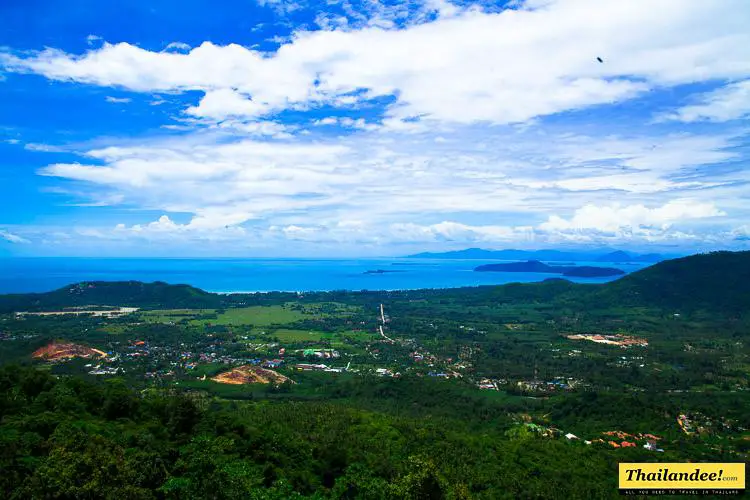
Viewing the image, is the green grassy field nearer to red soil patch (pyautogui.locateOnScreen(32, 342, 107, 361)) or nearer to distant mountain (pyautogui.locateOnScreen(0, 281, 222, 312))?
distant mountain (pyautogui.locateOnScreen(0, 281, 222, 312))

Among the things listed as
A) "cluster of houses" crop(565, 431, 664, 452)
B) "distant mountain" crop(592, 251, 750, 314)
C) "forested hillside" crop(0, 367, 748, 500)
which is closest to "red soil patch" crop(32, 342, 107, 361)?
"forested hillside" crop(0, 367, 748, 500)

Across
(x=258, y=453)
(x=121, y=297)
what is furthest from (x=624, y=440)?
(x=121, y=297)

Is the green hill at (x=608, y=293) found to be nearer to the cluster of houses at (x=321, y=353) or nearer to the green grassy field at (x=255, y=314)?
the green grassy field at (x=255, y=314)

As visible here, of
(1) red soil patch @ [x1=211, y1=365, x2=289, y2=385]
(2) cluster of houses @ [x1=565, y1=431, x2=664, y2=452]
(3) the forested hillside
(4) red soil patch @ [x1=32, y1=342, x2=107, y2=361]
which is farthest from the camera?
(4) red soil patch @ [x1=32, y1=342, x2=107, y2=361]

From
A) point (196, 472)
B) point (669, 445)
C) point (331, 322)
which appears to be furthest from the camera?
point (331, 322)

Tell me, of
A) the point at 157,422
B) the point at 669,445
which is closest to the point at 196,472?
the point at 157,422

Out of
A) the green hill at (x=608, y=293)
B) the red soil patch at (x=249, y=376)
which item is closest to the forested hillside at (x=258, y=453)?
the red soil patch at (x=249, y=376)

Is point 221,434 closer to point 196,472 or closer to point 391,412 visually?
point 196,472
